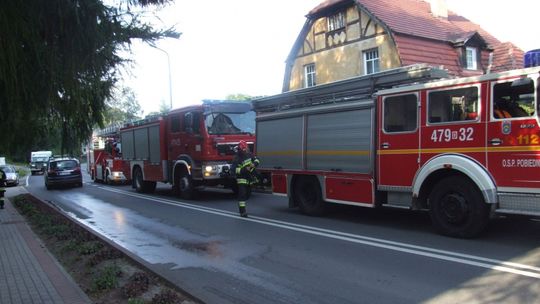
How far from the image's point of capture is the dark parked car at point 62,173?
25.0 meters

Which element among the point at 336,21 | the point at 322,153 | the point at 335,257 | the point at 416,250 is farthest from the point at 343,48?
the point at 335,257

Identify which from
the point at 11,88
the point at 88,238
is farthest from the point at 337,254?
the point at 11,88

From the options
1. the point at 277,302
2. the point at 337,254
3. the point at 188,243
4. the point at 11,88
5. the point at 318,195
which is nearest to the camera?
the point at 11,88

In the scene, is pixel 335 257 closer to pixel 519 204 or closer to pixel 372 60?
pixel 519 204

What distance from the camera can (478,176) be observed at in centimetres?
735

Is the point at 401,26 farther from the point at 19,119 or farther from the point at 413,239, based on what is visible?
the point at 19,119

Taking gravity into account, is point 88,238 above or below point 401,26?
below

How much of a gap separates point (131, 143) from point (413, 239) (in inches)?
578

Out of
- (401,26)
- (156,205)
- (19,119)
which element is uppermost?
(401,26)

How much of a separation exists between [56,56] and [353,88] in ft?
21.8

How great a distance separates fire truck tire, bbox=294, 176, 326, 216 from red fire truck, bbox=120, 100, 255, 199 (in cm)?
414

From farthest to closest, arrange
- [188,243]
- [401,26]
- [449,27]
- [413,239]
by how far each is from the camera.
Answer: [449,27], [401,26], [188,243], [413,239]

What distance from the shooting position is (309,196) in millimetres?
11086

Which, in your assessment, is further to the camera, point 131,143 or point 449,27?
point 449,27
